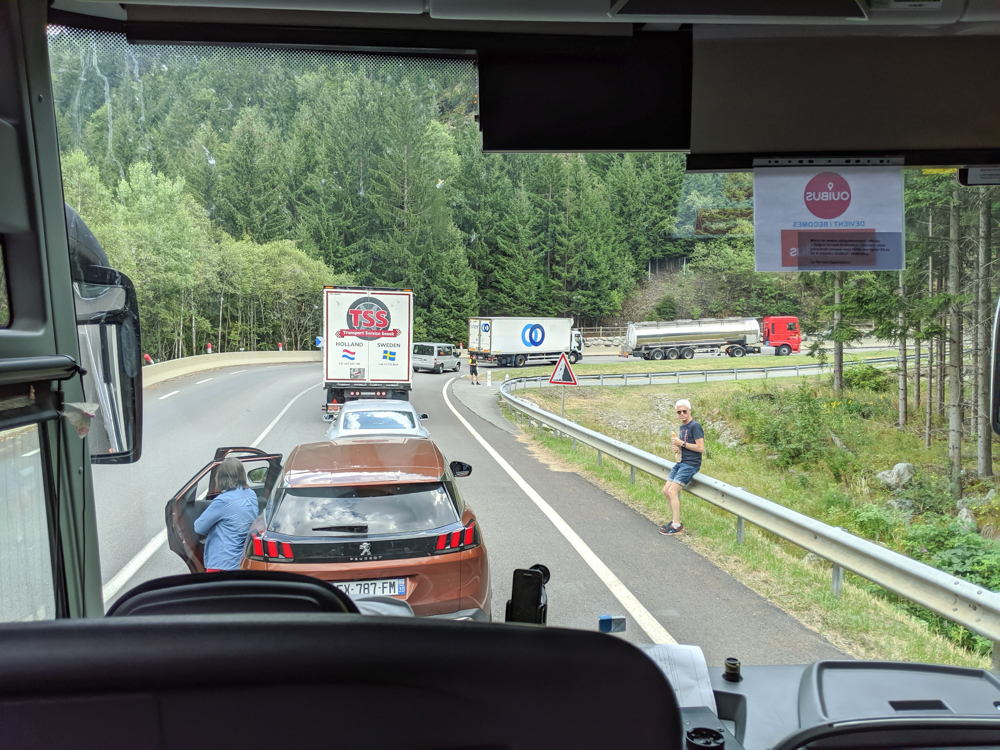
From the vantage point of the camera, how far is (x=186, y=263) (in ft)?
12.8

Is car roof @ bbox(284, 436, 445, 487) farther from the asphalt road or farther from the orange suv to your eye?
the asphalt road

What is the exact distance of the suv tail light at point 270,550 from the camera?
4.43 meters

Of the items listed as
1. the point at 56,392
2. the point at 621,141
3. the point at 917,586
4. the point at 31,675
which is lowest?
the point at 917,586

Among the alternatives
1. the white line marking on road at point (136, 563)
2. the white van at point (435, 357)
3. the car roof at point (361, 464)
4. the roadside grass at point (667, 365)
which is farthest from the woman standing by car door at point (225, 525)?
the roadside grass at point (667, 365)

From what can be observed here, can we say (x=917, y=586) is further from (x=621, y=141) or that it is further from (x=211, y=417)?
(x=211, y=417)

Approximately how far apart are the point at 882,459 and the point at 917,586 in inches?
513

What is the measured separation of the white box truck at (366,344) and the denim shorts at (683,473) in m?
3.17

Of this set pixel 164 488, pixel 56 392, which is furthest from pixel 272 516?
pixel 164 488

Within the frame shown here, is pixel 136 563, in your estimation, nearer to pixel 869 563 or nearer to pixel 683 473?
pixel 683 473

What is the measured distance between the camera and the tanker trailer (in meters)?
5.45

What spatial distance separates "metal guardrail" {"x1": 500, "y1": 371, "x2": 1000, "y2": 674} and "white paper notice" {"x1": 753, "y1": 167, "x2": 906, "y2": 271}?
5.46ft

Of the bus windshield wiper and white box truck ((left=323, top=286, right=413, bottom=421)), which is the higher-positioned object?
white box truck ((left=323, top=286, right=413, bottom=421))

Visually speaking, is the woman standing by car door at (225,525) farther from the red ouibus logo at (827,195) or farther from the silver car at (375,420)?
the red ouibus logo at (827,195)

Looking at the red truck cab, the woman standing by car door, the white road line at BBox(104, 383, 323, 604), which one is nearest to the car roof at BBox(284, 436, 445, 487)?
the woman standing by car door
